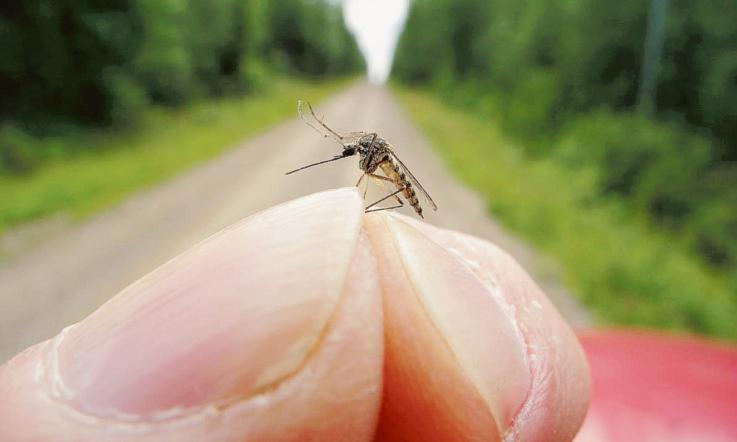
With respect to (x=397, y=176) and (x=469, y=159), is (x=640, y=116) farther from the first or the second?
(x=397, y=176)

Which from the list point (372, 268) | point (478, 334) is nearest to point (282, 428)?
point (372, 268)

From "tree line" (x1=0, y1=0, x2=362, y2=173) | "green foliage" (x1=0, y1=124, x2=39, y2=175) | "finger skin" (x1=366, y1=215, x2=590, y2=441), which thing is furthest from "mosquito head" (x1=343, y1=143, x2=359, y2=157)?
"tree line" (x1=0, y1=0, x2=362, y2=173)

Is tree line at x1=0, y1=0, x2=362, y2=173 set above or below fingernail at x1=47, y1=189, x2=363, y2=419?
above

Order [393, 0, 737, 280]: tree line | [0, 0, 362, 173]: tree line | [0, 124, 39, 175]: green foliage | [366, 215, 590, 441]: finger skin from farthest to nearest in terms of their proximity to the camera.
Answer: [0, 0, 362, 173]: tree line, [0, 124, 39, 175]: green foliage, [393, 0, 737, 280]: tree line, [366, 215, 590, 441]: finger skin

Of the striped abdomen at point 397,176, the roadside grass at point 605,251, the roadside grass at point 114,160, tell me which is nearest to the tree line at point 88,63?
the roadside grass at point 114,160

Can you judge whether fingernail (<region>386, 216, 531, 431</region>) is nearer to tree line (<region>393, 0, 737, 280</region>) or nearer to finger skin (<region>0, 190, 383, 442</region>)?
finger skin (<region>0, 190, 383, 442</region>)

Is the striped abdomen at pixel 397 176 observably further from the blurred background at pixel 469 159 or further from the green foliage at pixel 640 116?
the green foliage at pixel 640 116
